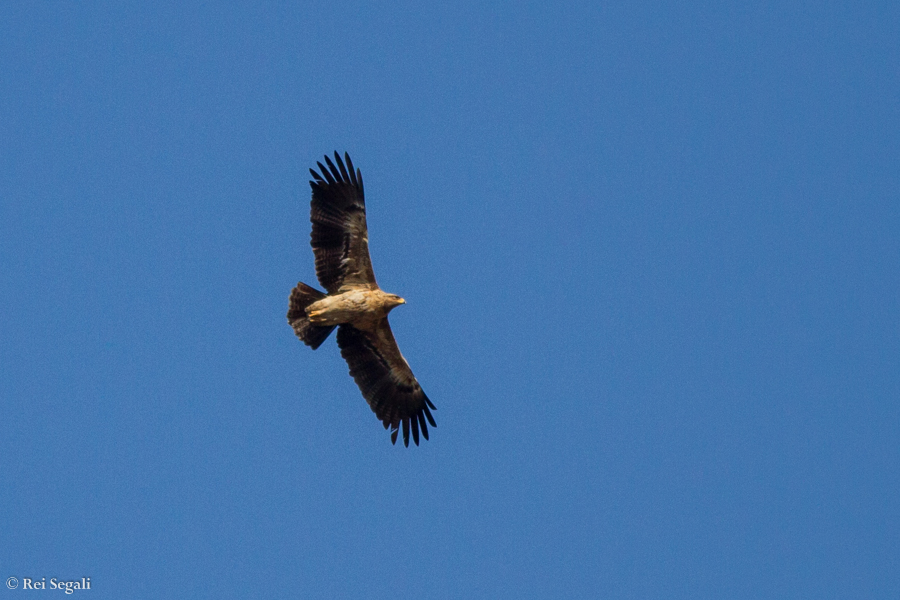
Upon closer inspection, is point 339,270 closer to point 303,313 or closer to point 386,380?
point 303,313

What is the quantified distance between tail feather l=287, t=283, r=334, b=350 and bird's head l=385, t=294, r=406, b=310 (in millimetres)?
1148

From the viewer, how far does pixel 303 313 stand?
21906mm

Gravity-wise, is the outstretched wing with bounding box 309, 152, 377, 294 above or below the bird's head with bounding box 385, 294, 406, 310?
above

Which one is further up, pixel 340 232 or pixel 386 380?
pixel 340 232

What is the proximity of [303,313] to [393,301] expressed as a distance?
1626 mm

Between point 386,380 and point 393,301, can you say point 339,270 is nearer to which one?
point 393,301

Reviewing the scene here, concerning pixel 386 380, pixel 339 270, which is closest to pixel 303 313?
pixel 339 270

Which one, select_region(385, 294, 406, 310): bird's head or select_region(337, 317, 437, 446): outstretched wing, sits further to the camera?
select_region(337, 317, 437, 446): outstretched wing

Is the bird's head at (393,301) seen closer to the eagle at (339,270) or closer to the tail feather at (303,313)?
the eagle at (339,270)

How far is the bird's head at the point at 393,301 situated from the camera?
21.7 meters

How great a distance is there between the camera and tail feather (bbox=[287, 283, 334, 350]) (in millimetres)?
21844

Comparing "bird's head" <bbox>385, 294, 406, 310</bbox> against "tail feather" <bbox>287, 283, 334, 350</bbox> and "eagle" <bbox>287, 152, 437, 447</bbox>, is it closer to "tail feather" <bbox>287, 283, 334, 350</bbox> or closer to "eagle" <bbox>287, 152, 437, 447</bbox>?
"eagle" <bbox>287, 152, 437, 447</bbox>

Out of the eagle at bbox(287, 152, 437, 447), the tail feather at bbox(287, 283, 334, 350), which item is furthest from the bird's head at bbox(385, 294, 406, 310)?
the tail feather at bbox(287, 283, 334, 350)

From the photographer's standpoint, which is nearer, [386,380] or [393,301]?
[393,301]
